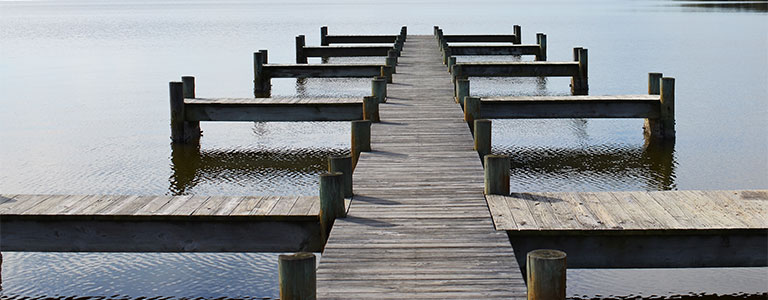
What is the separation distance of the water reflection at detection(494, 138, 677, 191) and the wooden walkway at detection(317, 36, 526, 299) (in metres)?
1.80

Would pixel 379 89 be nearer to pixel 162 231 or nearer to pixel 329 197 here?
pixel 329 197

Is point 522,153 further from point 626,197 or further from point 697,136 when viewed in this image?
point 626,197

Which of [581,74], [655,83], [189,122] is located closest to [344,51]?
[581,74]

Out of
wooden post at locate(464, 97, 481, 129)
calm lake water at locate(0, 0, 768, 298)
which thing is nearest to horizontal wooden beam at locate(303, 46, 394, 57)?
calm lake water at locate(0, 0, 768, 298)

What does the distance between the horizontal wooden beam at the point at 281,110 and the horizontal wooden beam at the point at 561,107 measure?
2.27 meters

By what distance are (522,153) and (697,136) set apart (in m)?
4.22

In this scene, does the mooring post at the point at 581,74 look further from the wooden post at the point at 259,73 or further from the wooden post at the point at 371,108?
the wooden post at the point at 371,108

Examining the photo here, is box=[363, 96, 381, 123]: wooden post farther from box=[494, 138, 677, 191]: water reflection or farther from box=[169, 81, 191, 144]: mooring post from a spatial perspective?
box=[169, 81, 191, 144]: mooring post

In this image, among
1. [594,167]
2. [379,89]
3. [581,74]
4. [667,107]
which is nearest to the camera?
[594,167]

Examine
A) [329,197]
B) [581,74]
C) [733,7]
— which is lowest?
[329,197]

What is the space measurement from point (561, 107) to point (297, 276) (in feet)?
36.5

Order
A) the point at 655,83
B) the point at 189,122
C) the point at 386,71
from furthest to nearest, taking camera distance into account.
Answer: the point at 386,71, the point at 189,122, the point at 655,83

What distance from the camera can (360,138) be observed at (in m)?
11.6

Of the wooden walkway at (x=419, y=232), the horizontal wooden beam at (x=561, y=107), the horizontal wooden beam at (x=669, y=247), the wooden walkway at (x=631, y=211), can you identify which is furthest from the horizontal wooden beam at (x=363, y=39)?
the horizontal wooden beam at (x=669, y=247)
